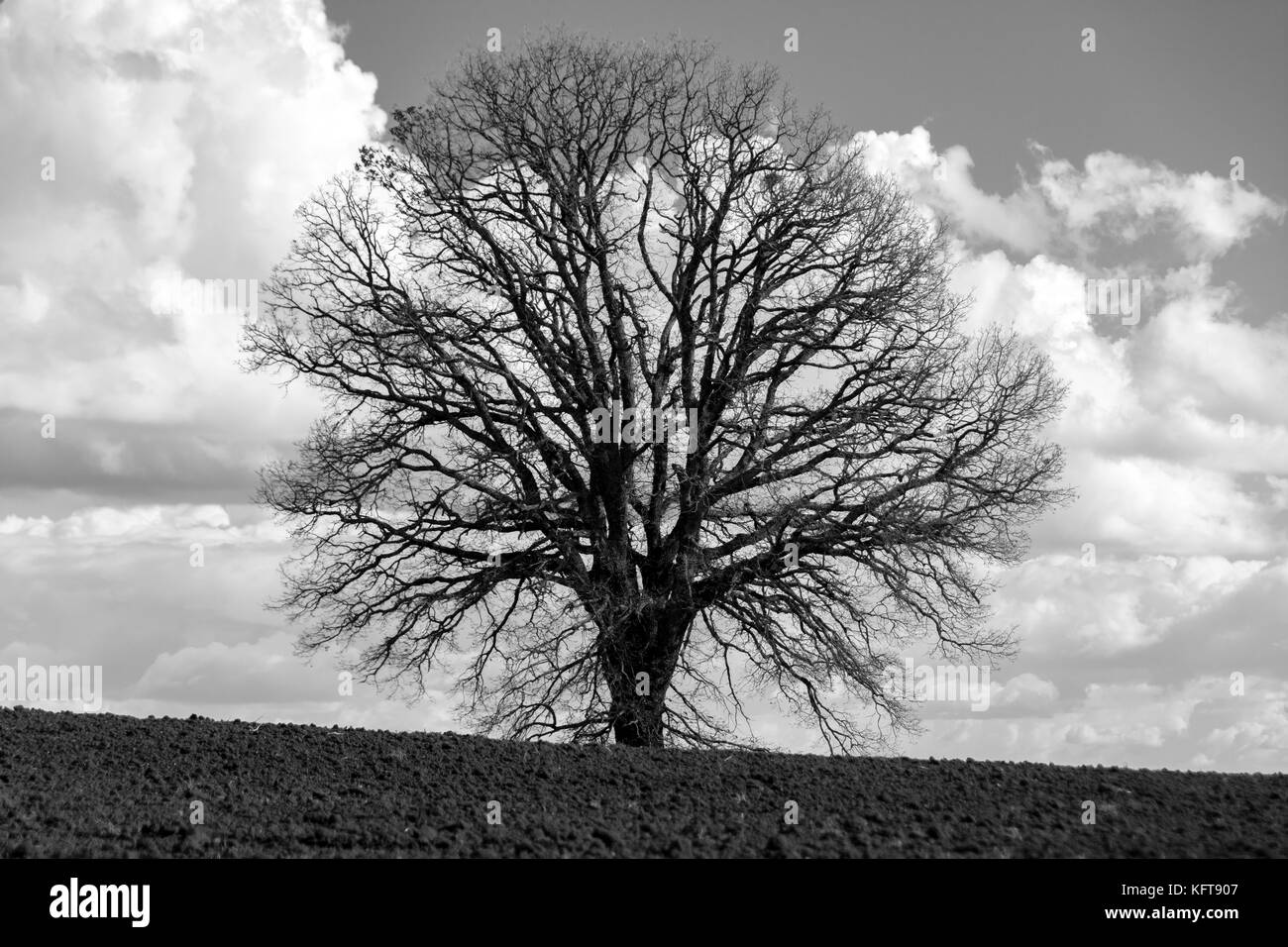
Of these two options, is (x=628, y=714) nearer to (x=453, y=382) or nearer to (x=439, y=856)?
(x=453, y=382)

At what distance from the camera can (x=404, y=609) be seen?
1881cm

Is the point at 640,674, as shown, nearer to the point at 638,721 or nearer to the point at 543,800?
the point at 638,721

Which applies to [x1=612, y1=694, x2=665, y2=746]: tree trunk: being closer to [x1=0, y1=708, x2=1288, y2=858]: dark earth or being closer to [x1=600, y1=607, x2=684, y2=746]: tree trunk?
[x1=600, y1=607, x2=684, y2=746]: tree trunk

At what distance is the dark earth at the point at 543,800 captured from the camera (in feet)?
31.3

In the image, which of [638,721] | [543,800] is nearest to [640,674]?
[638,721]

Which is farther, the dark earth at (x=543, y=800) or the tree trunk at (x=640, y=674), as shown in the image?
the tree trunk at (x=640, y=674)

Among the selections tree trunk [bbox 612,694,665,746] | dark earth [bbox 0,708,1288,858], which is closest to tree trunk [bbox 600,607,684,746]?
tree trunk [bbox 612,694,665,746]

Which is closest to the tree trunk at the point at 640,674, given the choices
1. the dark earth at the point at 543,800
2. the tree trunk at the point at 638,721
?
the tree trunk at the point at 638,721

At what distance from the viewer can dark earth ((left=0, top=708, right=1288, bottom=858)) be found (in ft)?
31.3

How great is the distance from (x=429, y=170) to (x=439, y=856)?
1247 centimetres

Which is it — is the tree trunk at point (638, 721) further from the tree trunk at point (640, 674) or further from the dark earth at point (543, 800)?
the dark earth at point (543, 800)

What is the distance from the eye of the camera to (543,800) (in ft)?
36.6
